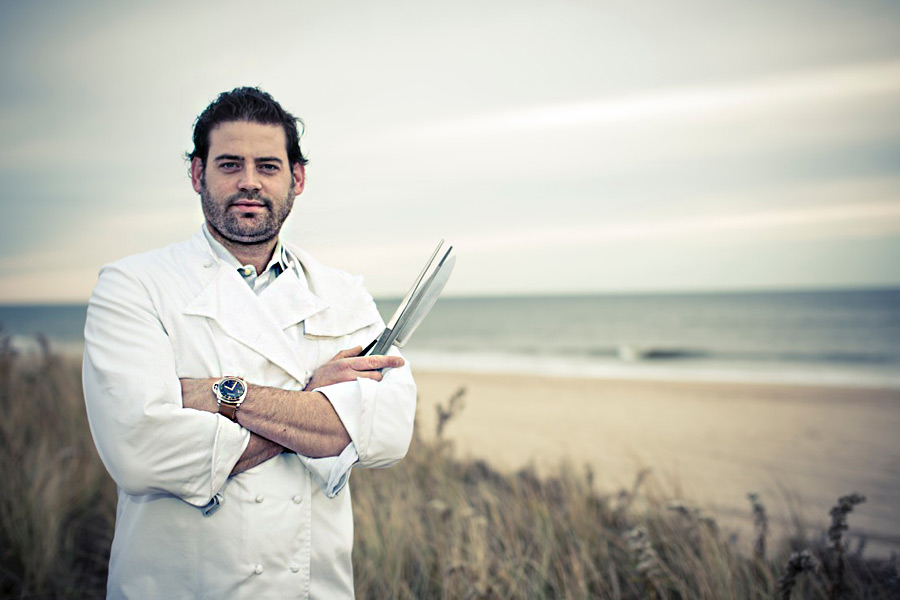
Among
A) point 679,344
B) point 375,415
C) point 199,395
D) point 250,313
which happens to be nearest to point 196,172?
point 250,313

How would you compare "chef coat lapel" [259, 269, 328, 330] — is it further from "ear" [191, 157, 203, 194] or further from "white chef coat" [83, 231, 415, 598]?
"ear" [191, 157, 203, 194]

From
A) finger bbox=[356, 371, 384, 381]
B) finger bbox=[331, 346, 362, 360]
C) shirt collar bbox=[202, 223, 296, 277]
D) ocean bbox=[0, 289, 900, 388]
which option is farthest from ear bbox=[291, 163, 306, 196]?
ocean bbox=[0, 289, 900, 388]

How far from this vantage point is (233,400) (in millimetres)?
1742

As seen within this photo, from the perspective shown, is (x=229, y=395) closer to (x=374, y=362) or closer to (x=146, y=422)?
(x=146, y=422)

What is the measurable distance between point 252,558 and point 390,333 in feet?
2.47

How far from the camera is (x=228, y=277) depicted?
1.93 metres

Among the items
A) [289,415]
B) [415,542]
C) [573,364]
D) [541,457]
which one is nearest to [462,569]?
[415,542]

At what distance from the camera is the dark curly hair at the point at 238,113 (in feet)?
6.51

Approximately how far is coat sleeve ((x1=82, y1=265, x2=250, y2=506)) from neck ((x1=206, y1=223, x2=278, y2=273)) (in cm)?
37

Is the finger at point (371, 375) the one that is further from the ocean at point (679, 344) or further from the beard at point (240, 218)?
the ocean at point (679, 344)

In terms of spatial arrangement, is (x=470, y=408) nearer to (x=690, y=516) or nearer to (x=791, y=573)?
(x=690, y=516)

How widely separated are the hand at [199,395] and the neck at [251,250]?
45cm

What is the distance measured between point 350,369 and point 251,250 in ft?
1.70

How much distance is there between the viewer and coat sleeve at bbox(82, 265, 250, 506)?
1.62m
